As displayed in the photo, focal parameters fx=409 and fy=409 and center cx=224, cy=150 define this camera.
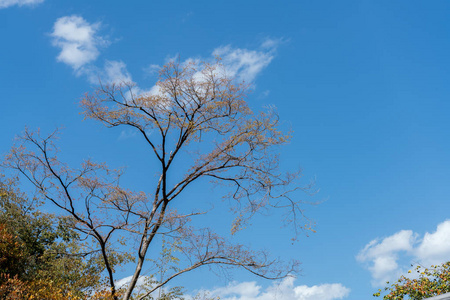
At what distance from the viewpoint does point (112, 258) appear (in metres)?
12.3

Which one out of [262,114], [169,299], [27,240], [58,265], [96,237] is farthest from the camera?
[169,299]

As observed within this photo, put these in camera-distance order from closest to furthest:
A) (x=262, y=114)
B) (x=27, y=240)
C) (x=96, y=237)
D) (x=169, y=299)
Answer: (x=96, y=237)
(x=262, y=114)
(x=27, y=240)
(x=169, y=299)

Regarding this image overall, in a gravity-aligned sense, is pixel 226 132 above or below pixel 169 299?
above

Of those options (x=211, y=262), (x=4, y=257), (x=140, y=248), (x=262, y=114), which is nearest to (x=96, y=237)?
(x=140, y=248)

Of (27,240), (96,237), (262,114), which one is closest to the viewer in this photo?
(96,237)

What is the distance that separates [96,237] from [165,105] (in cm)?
352

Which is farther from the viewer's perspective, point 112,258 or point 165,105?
point 112,258

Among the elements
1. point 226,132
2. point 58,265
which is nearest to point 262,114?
point 226,132

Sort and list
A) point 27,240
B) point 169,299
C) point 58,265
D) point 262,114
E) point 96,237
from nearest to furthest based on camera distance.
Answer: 1. point 96,237
2. point 262,114
3. point 58,265
4. point 27,240
5. point 169,299

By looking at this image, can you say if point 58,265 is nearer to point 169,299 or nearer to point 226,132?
point 169,299

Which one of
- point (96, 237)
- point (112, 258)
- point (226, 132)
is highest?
point (226, 132)

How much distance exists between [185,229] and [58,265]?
4.72 meters

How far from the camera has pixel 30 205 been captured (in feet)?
42.6

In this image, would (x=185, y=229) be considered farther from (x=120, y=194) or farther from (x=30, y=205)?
(x=30, y=205)
